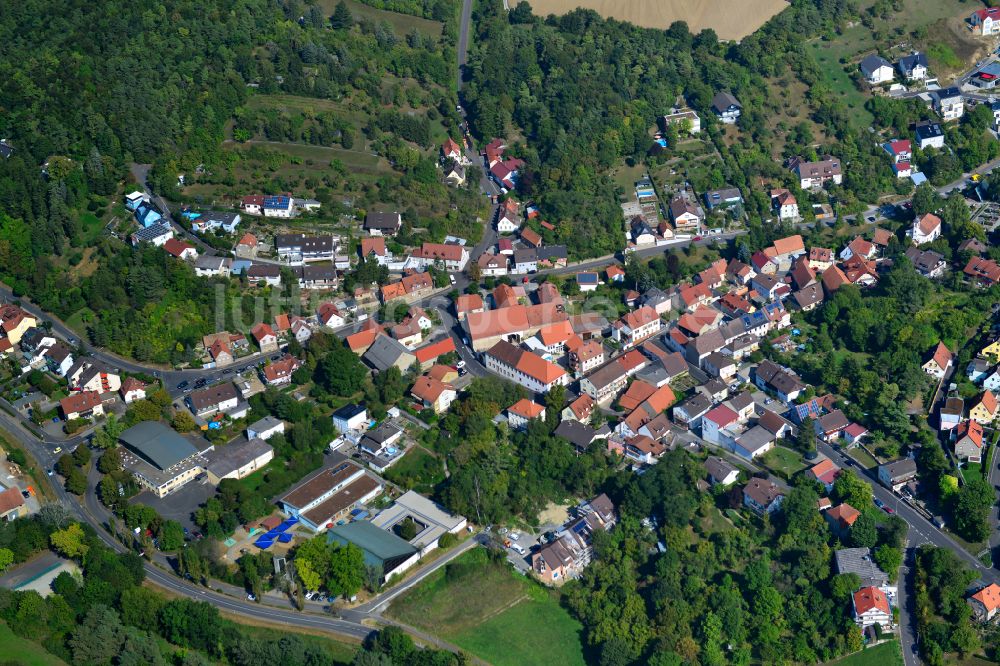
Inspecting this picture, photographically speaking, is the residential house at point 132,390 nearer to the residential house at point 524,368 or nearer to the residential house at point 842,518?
the residential house at point 524,368

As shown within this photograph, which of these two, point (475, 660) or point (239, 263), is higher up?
point (239, 263)

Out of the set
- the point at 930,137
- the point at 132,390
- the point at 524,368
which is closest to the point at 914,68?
the point at 930,137

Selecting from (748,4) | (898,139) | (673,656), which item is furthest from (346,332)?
(748,4)

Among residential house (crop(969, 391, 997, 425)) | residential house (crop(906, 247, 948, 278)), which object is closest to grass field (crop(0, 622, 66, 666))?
residential house (crop(969, 391, 997, 425))

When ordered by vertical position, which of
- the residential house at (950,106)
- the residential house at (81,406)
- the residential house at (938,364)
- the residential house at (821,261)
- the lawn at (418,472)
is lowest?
the lawn at (418,472)

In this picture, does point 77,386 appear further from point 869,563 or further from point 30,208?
point 869,563

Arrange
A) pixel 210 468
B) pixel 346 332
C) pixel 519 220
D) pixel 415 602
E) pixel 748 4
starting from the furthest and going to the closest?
1. pixel 748 4
2. pixel 519 220
3. pixel 346 332
4. pixel 210 468
5. pixel 415 602

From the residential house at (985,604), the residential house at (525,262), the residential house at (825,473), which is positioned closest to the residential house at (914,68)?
the residential house at (525,262)
